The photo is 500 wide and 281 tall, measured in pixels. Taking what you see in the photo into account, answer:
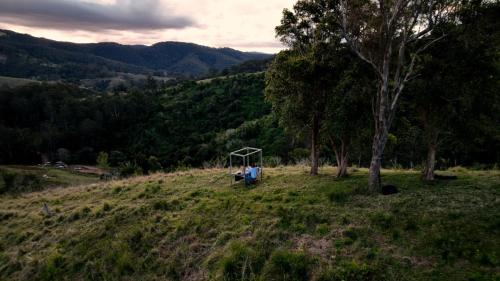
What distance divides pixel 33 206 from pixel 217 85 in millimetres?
112261

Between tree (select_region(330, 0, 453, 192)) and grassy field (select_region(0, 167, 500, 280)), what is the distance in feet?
12.0

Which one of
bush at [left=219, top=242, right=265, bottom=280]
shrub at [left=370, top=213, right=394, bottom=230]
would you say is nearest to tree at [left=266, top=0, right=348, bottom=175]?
shrub at [left=370, top=213, right=394, bottom=230]

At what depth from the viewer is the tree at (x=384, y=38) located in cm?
1753

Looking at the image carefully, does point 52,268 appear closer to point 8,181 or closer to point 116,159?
point 8,181

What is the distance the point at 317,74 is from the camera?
2136 centimetres

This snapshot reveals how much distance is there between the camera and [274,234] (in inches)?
602

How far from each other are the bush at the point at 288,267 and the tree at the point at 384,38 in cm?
703

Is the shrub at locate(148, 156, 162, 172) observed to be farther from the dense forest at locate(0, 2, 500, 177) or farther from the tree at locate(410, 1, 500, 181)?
the tree at locate(410, 1, 500, 181)

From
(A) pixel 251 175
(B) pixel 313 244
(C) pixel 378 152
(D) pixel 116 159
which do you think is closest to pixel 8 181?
(A) pixel 251 175

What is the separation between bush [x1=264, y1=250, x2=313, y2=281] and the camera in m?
12.9

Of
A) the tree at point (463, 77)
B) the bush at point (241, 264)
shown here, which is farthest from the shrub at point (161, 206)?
the tree at point (463, 77)

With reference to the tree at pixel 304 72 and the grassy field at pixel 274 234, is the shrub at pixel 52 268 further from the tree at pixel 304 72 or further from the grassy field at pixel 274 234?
the tree at pixel 304 72

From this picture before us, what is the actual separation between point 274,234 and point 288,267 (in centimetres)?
213

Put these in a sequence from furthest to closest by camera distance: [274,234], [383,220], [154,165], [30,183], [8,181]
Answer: [154,165] < [8,181] < [30,183] < [274,234] < [383,220]
